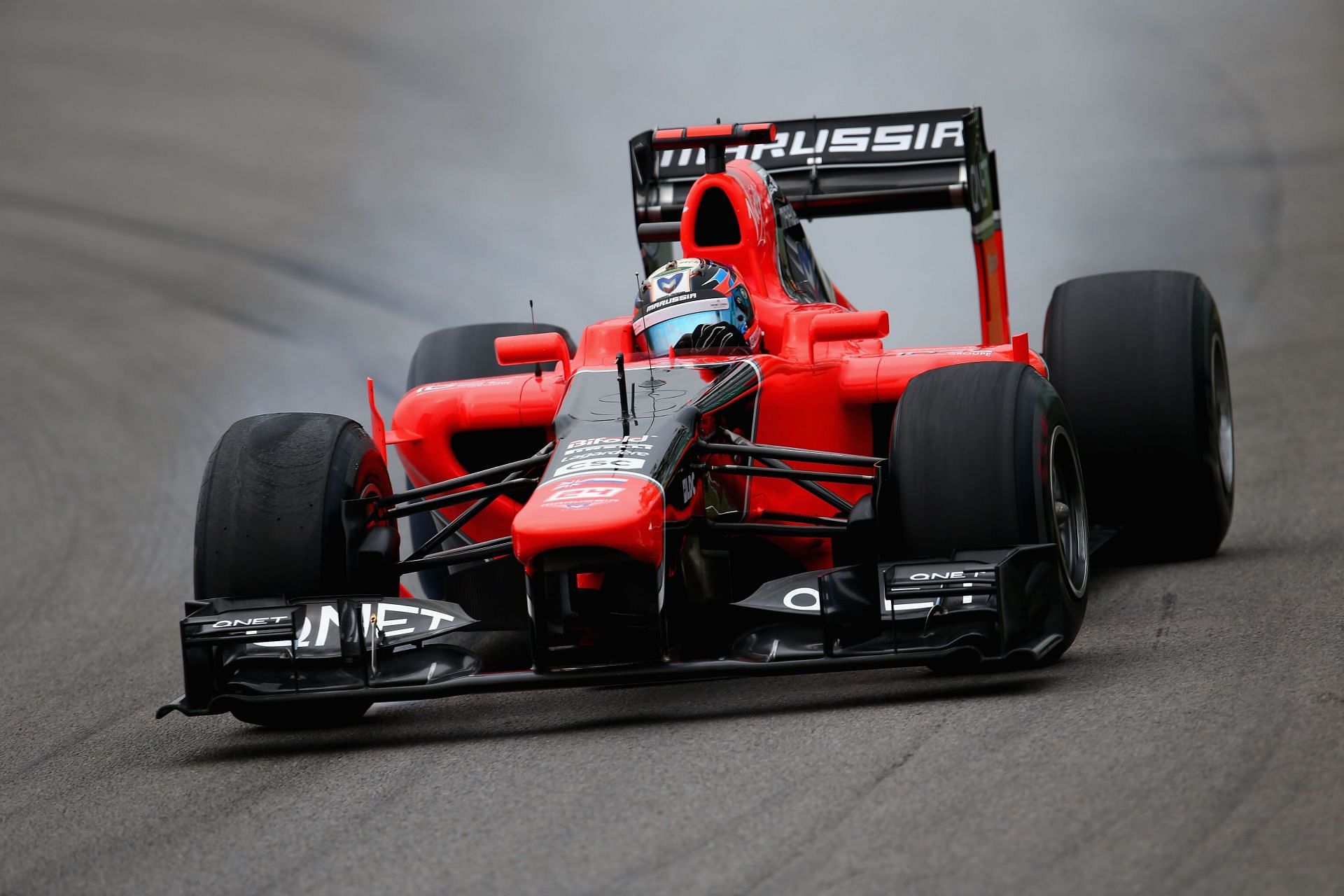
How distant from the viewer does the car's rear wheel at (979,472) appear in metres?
6.12

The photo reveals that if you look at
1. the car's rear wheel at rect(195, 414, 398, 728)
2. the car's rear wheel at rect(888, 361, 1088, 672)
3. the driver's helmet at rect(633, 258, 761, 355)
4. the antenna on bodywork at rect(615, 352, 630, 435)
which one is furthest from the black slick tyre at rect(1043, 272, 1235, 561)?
the car's rear wheel at rect(195, 414, 398, 728)

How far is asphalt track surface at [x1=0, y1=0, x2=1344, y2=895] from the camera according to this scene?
181 inches

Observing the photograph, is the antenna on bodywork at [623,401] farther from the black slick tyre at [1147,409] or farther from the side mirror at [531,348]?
the black slick tyre at [1147,409]

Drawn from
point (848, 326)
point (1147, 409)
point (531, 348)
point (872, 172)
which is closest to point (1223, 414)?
point (1147, 409)

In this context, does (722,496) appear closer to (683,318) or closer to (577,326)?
(683,318)

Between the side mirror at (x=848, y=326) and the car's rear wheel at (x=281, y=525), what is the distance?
2000mm

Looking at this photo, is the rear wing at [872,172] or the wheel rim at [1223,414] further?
the rear wing at [872,172]

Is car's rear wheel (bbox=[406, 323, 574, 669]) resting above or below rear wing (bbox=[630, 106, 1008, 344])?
below

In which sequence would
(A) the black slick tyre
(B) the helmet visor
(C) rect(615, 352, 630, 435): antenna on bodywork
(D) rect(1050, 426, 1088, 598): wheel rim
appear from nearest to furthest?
(C) rect(615, 352, 630, 435): antenna on bodywork → (D) rect(1050, 426, 1088, 598): wheel rim → (B) the helmet visor → (A) the black slick tyre

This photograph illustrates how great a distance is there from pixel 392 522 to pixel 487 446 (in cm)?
102

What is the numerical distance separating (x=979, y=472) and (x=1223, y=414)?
329cm

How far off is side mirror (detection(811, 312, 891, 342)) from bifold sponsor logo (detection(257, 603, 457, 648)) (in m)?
2.07

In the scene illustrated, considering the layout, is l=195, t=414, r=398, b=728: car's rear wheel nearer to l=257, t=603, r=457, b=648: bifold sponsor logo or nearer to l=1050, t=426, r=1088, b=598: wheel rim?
l=257, t=603, r=457, b=648: bifold sponsor logo

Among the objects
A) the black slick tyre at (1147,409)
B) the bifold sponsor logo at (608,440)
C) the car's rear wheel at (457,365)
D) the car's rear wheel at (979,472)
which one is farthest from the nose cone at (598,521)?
the black slick tyre at (1147,409)
